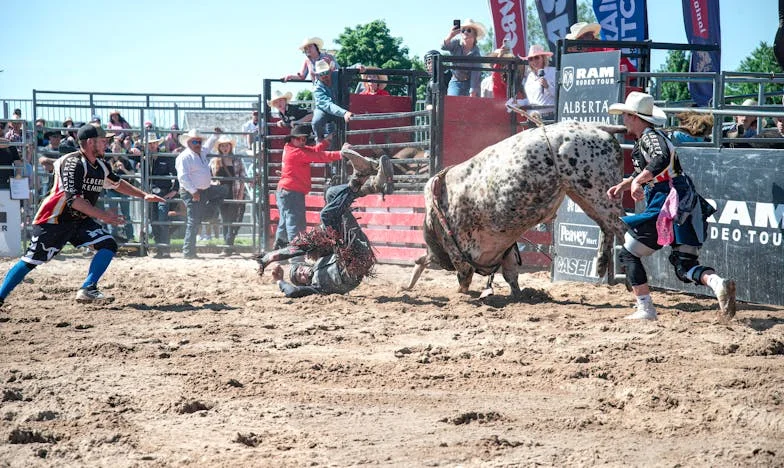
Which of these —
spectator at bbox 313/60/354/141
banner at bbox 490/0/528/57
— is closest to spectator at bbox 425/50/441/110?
spectator at bbox 313/60/354/141

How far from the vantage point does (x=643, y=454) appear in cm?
412

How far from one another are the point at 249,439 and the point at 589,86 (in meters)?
6.73

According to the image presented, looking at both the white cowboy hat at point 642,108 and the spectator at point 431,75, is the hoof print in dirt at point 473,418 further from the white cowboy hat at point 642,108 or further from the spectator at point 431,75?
the spectator at point 431,75

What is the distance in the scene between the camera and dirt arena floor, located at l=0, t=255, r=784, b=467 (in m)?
4.30

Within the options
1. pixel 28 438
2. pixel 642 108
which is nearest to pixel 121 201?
pixel 642 108

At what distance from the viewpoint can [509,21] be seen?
666 inches

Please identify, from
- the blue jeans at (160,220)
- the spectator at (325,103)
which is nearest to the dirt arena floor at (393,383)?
the spectator at (325,103)

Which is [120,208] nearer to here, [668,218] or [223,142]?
[223,142]

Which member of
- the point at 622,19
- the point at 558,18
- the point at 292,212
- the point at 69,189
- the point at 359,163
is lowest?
the point at 292,212

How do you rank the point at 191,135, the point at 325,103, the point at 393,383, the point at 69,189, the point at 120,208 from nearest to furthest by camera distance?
the point at 393,383 < the point at 69,189 < the point at 325,103 < the point at 191,135 < the point at 120,208

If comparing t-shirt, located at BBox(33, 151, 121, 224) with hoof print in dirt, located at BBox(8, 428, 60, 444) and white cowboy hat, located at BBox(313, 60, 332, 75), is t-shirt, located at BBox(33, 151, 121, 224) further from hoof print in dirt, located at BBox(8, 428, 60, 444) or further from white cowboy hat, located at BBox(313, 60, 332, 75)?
white cowboy hat, located at BBox(313, 60, 332, 75)

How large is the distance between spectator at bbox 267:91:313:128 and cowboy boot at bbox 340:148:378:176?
5255mm

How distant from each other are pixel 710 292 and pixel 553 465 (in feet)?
17.6

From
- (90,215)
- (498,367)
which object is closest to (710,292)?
(498,367)
